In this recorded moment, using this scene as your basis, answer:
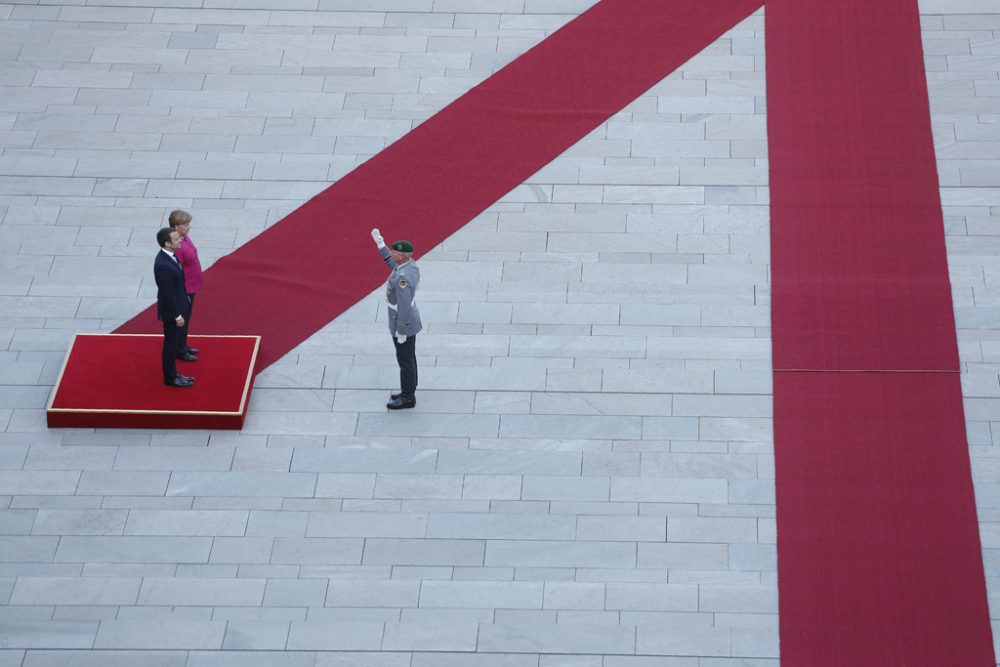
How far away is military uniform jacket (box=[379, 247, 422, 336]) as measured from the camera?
8.96 metres

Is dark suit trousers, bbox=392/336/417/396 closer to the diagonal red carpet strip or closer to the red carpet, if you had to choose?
the diagonal red carpet strip

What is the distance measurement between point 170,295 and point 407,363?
1590mm

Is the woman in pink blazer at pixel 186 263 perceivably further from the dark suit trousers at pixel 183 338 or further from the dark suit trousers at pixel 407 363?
the dark suit trousers at pixel 407 363

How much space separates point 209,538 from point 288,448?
83cm

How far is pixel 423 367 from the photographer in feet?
32.3

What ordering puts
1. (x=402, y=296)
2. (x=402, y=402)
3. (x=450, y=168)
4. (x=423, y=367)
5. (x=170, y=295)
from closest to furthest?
1. (x=402, y=296)
2. (x=170, y=295)
3. (x=402, y=402)
4. (x=423, y=367)
5. (x=450, y=168)

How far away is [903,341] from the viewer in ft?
31.7

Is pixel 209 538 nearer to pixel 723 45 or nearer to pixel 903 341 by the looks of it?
pixel 903 341

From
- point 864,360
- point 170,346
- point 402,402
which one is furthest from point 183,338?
point 864,360

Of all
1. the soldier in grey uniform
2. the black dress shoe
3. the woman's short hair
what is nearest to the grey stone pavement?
the black dress shoe

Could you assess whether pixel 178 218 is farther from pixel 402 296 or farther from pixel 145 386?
pixel 402 296

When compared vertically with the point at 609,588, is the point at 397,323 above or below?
above

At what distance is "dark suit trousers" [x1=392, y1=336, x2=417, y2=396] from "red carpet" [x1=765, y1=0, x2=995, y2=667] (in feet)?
7.93

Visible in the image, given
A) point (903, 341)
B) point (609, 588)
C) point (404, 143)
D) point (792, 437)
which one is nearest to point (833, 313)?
point (903, 341)
